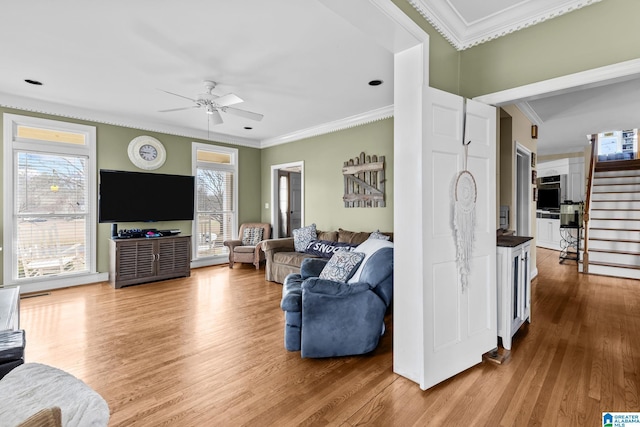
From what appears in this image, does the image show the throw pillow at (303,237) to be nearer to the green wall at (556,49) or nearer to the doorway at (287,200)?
the doorway at (287,200)

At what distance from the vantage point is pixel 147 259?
5023 millimetres

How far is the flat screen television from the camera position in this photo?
8.70m

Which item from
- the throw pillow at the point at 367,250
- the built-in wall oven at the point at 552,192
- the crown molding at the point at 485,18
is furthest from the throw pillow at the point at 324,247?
the built-in wall oven at the point at 552,192

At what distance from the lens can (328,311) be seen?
2.44 metres

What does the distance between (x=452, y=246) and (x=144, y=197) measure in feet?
16.7

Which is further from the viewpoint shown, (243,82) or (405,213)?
(243,82)

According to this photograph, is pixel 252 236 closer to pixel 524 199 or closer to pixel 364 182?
pixel 364 182

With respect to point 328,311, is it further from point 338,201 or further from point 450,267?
point 338,201

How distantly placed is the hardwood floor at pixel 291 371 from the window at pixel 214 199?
98.2 inches

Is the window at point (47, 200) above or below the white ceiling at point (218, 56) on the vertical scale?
below

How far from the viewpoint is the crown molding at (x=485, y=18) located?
2127 mm

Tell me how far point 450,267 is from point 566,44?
1.71 m

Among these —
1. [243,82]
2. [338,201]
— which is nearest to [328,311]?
[243,82]

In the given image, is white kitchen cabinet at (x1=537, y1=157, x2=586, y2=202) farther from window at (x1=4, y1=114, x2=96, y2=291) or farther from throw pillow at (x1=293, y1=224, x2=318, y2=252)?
window at (x1=4, y1=114, x2=96, y2=291)
